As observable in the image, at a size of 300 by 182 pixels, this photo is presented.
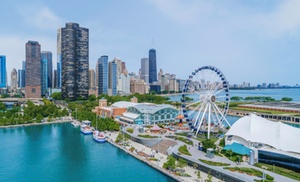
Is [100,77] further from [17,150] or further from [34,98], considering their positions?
[17,150]

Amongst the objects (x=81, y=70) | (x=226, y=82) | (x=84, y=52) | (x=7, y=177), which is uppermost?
(x=84, y=52)

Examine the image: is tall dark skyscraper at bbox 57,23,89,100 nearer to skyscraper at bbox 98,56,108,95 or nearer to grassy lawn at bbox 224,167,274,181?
skyscraper at bbox 98,56,108,95

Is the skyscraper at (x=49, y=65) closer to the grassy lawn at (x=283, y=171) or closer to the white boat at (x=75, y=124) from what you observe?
the white boat at (x=75, y=124)

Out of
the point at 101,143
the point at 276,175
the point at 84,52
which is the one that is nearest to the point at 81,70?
the point at 84,52

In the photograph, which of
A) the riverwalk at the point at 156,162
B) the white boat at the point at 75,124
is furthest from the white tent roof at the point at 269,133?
the white boat at the point at 75,124

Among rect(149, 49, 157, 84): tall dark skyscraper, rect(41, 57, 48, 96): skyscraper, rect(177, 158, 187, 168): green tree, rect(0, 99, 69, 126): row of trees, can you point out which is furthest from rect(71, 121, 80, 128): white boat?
rect(149, 49, 157, 84): tall dark skyscraper

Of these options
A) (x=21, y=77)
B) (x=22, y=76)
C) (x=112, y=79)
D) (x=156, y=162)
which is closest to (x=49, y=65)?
(x=22, y=76)

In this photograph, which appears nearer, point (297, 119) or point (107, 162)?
point (107, 162)

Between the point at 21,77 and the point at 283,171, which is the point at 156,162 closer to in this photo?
the point at 283,171
